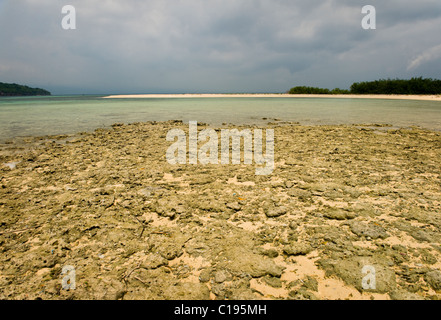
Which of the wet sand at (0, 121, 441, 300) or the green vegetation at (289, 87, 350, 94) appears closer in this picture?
the wet sand at (0, 121, 441, 300)

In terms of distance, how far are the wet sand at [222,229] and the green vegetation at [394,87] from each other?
58751mm

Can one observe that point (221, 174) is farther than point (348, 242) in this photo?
Yes

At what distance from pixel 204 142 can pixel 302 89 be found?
64.6m

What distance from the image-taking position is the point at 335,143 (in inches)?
296

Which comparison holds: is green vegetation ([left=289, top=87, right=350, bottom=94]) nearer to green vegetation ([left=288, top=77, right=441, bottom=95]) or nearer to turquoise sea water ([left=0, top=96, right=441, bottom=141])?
green vegetation ([left=288, top=77, right=441, bottom=95])

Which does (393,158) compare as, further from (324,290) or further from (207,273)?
(207,273)

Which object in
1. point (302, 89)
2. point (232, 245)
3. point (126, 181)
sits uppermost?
point (302, 89)

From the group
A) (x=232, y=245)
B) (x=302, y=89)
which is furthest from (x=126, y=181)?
(x=302, y=89)

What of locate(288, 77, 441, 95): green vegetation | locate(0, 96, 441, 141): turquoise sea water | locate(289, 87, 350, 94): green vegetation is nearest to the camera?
locate(0, 96, 441, 141): turquoise sea water

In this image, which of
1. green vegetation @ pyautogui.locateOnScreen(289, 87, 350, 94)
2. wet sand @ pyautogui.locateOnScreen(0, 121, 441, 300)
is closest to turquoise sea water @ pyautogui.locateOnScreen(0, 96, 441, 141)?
wet sand @ pyautogui.locateOnScreen(0, 121, 441, 300)

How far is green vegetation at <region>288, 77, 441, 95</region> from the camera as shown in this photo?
48531 millimetres

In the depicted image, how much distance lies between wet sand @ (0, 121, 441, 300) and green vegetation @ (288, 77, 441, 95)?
58751 mm
